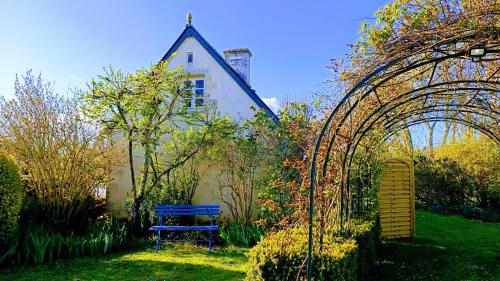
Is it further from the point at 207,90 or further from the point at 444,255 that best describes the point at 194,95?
the point at 444,255

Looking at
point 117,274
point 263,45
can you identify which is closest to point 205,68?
point 263,45

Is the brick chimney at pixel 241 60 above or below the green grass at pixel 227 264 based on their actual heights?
above

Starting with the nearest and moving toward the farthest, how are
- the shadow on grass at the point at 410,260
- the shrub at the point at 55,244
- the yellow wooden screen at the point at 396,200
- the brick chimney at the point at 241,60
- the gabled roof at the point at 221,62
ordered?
1. the shadow on grass at the point at 410,260
2. the shrub at the point at 55,244
3. the yellow wooden screen at the point at 396,200
4. the gabled roof at the point at 221,62
5. the brick chimney at the point at 241,60

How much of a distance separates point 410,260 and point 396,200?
2559mm

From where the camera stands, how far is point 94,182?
9.71 meters

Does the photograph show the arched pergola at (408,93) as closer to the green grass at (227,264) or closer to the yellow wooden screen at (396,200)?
the green grass at (227,264)

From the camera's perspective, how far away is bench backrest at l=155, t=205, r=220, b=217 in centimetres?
869

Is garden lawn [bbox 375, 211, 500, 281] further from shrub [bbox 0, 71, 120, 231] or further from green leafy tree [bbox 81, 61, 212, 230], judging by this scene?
shrub [bbox 0, 71, 120, 231]

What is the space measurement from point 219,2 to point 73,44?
2964mm

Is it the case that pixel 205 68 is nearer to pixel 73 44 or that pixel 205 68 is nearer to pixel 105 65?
pixel 105 65

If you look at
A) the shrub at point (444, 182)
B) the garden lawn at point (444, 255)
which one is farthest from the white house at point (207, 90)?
the shrub at point (444, 182)

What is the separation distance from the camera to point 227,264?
Result: 6.83m

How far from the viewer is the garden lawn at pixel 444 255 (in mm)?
6219

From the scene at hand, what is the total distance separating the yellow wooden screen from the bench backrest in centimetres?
389
